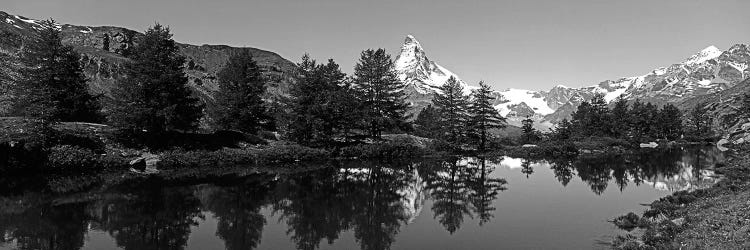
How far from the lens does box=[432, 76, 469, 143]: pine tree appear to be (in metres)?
65.6

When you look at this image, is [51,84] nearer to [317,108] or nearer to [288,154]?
[288,154]

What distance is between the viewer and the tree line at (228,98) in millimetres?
38938

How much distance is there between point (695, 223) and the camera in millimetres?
16141

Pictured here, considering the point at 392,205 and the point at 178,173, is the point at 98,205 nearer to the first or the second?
the point at 178,173

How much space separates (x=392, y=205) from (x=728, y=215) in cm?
1494

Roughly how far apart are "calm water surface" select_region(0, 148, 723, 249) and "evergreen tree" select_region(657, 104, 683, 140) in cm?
9963

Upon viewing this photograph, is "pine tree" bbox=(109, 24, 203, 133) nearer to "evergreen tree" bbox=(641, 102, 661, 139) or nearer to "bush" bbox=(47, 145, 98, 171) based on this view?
"bush" bbox=(47, 145, 98, 171)

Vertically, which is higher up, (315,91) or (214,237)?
(315,91)

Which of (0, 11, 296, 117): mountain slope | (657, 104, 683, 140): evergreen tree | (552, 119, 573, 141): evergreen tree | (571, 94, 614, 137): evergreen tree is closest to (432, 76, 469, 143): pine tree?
(552, 119, 573, 141): evergreen tree

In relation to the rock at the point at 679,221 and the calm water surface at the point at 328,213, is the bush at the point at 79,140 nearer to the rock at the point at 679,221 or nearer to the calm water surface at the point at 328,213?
the calm water surface at the point at 328,213

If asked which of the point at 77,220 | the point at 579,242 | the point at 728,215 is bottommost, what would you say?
the point at 77,220

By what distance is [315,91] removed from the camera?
177ft

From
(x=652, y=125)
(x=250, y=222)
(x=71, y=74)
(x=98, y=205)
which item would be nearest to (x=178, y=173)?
(x=98, y=205)

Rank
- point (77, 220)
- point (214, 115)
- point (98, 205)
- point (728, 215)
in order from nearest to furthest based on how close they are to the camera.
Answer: point (728, 215) < point (77, 220) < point (98, 205) < point (214, 115)
